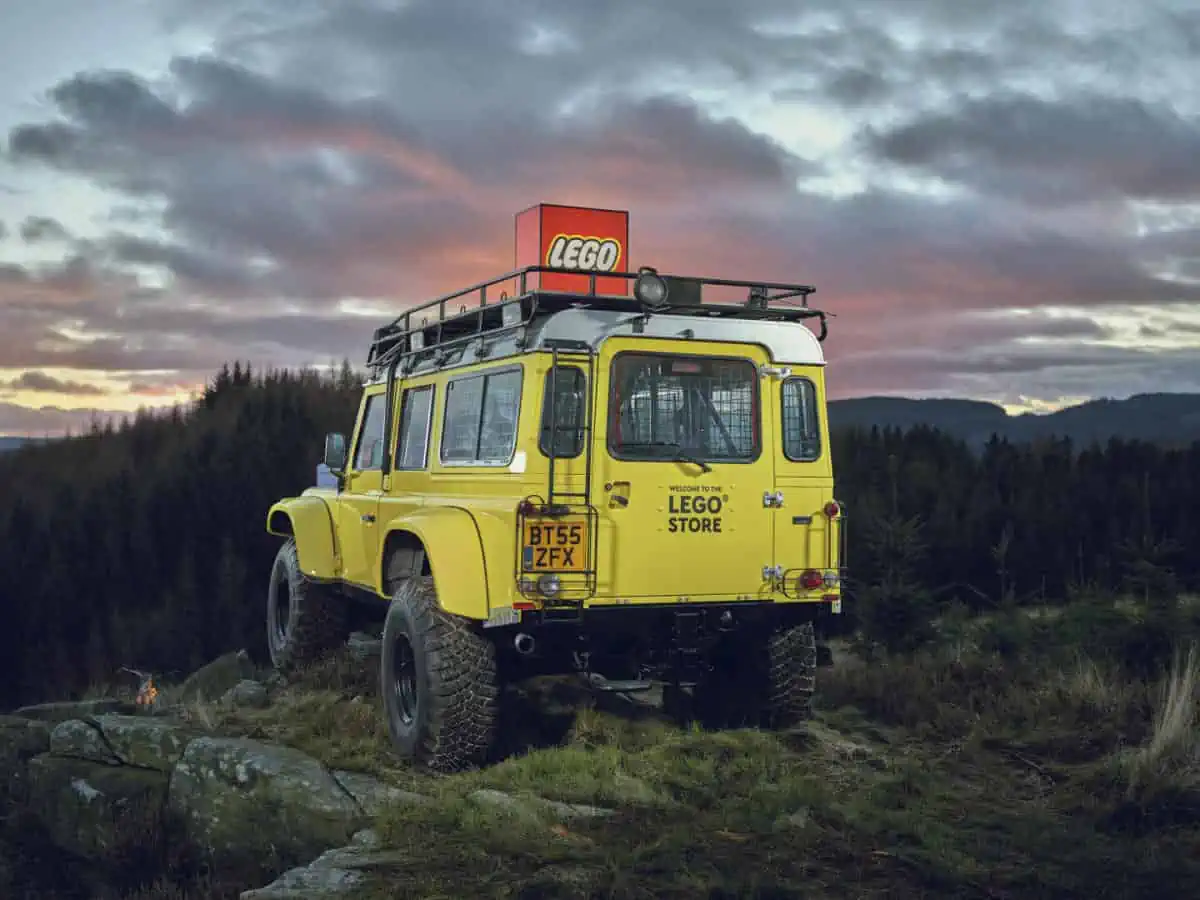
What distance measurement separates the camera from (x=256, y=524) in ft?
178

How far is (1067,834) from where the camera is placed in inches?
253

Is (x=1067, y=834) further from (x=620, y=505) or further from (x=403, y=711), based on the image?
(x=403, y=711)

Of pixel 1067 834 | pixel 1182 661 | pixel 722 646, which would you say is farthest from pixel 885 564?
pixel 1067 834

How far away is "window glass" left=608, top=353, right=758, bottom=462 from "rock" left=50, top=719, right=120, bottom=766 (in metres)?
4.76

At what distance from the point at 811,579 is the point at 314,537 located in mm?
4939

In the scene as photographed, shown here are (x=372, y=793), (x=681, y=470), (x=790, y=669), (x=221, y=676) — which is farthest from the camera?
(x=221, y=676)

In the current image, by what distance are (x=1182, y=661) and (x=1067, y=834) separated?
4084 millimetres

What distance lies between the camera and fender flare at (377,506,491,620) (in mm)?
7477

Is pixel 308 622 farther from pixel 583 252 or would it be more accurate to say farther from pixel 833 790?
pixel 833 790

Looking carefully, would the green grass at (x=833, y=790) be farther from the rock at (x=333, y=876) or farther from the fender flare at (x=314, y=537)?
the fender flare at (x=314, y=537)

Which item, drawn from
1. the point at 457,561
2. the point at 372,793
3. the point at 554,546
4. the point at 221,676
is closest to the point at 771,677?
the point at 554,546

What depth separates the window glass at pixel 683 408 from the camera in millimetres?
7793

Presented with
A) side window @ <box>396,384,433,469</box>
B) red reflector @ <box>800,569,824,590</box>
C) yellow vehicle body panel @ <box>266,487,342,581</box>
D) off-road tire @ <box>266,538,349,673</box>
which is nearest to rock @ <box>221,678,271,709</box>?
off-road tire @ <box>266,538,349,673</box>

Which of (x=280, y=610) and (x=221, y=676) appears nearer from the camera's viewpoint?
(x=280, y=610)
